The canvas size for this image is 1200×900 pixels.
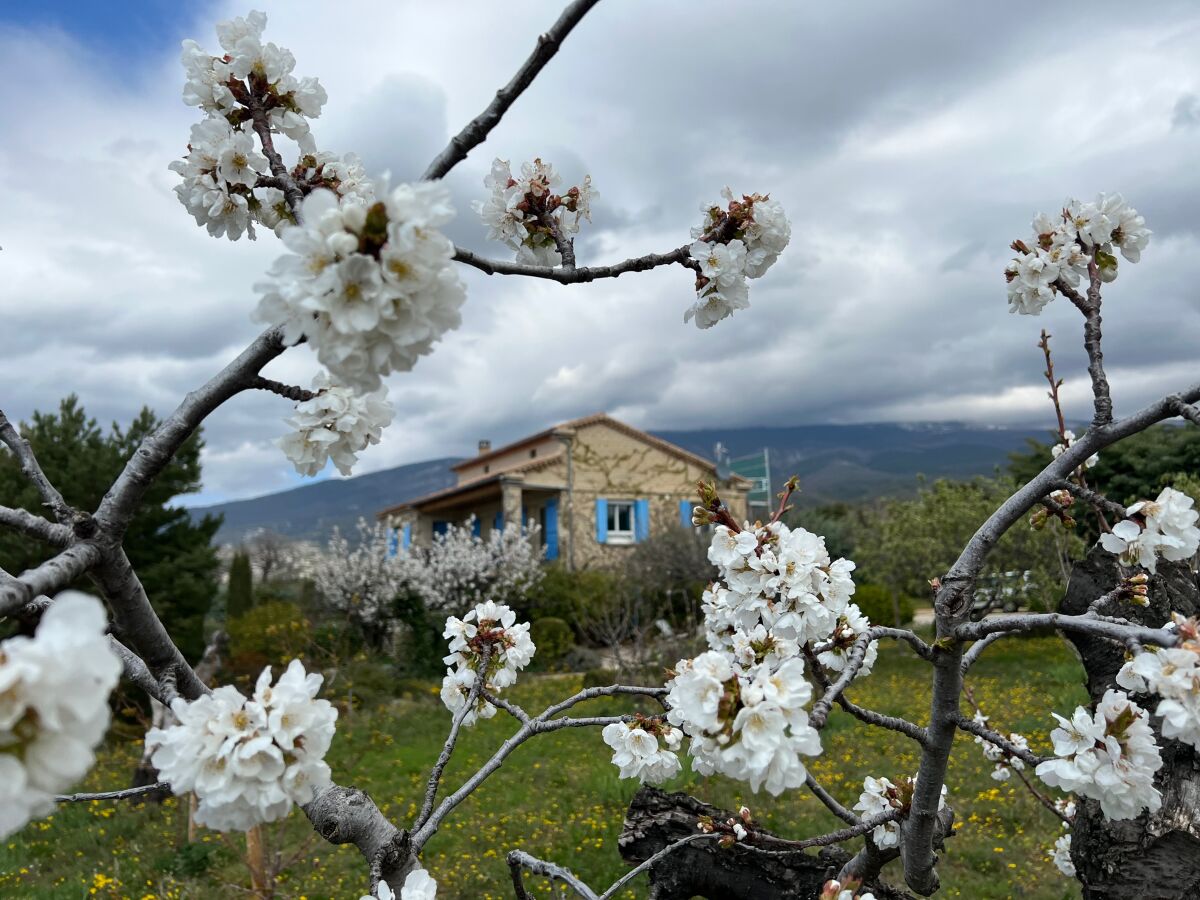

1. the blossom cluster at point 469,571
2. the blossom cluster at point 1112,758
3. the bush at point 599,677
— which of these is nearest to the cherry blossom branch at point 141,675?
the blossom cluster at point 1112,758

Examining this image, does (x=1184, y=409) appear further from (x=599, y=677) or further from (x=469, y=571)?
(x=469, y=571)

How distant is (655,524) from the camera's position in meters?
19.1

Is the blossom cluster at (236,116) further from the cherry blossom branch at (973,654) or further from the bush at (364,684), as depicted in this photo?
the bush at (364,684)

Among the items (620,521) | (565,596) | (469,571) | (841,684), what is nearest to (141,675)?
(841,684)

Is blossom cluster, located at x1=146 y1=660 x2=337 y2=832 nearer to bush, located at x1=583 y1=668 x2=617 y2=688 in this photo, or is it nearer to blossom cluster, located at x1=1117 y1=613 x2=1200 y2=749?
blossom cluster, located at x1=1117 y1=613 x2=1200 y2=749

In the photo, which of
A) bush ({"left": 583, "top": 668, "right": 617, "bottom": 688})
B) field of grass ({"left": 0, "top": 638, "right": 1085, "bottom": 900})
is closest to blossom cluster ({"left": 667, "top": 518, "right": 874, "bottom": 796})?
field of grass ({"left": 0, "top": 638, "right": 1085, "bottom": 900})

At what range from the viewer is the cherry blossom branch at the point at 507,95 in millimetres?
1350

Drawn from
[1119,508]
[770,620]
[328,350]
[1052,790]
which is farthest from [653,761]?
[1052,790]

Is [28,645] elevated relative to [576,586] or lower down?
elevated

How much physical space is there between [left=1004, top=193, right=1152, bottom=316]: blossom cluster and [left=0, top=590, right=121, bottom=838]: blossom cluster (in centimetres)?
227

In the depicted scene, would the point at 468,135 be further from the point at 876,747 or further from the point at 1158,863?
the point at 876,747

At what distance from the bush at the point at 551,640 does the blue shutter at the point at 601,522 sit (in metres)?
4.30

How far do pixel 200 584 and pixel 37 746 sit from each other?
42.1 feet

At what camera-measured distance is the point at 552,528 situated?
63.2 ft
